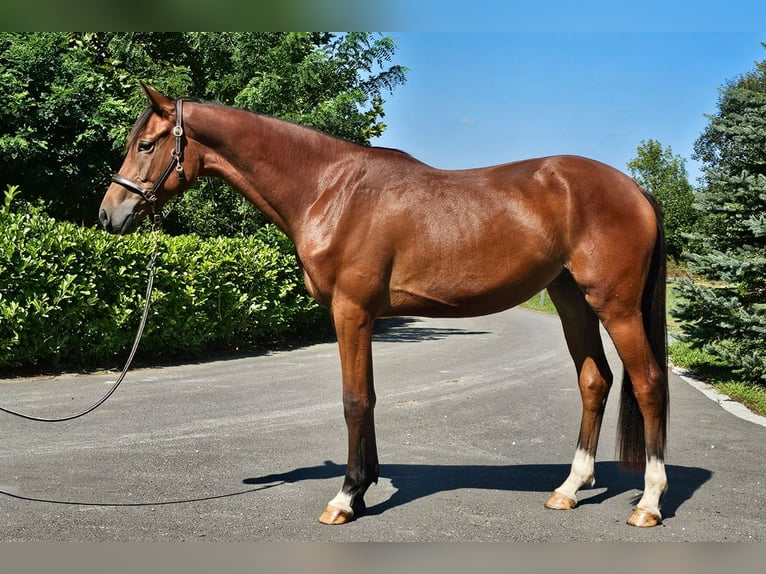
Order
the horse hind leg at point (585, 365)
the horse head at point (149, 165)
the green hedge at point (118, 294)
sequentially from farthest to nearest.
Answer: the green hedge at point (118, 294)
the horse hind leg at point (585, 365)
the horse head at point (149, 165)

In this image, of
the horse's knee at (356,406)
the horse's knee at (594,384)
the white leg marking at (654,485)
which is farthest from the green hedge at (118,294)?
the white leg marking at (654,485)

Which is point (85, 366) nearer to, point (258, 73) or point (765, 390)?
point (258, 73)

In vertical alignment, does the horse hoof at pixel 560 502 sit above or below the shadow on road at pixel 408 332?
below

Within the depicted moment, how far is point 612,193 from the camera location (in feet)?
14.1

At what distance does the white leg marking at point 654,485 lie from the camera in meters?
4.14

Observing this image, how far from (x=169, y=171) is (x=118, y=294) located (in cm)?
617

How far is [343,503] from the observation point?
4082 millimetres

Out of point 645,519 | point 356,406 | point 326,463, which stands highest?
point 356,406

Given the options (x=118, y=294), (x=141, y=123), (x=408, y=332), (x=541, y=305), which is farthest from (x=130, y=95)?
(x=541, y=305)

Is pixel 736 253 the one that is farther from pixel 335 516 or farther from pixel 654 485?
pixel 335 516

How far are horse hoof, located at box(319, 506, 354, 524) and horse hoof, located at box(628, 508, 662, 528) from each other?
5.19ft

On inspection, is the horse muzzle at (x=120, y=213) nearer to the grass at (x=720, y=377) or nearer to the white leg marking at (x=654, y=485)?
the white leg marking at (x=654, y=485)

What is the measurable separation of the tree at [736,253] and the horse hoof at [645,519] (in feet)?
16.5

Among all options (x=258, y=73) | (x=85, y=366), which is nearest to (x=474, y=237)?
(x=85, y=366)
